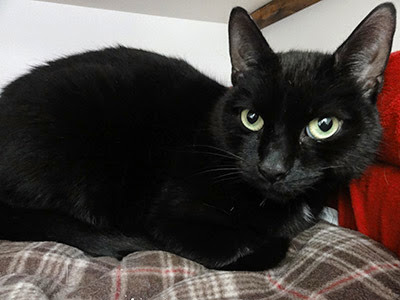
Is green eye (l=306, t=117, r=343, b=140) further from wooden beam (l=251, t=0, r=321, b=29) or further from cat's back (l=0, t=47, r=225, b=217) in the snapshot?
wooden beam (l=251, t=0, r=321, b=29)

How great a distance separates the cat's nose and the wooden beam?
1458mm

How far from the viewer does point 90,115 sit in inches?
38.4

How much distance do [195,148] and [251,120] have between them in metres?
0.20

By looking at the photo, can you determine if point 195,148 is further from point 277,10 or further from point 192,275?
point 277,10

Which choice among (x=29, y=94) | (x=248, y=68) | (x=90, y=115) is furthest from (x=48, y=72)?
(x=248, y=68)

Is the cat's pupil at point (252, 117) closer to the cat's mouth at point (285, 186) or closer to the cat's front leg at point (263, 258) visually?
the cat's mouth at point (285, 186)

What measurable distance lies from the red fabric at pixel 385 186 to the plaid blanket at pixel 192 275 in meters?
0.05

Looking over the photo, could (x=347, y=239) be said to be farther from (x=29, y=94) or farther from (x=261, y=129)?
(x=29, y=94)

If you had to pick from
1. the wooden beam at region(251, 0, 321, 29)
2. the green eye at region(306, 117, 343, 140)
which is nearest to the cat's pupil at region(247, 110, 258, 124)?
the green eye at region(306, 117, 343, 140)

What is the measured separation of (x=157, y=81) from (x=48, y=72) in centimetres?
33

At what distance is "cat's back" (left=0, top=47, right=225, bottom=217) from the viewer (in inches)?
36.8

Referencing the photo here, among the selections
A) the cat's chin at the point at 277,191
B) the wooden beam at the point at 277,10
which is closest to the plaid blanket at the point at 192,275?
the cat's chin at the point at 277,191

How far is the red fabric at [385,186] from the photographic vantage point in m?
0.81

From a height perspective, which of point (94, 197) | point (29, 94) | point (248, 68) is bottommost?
point (94, 197)
